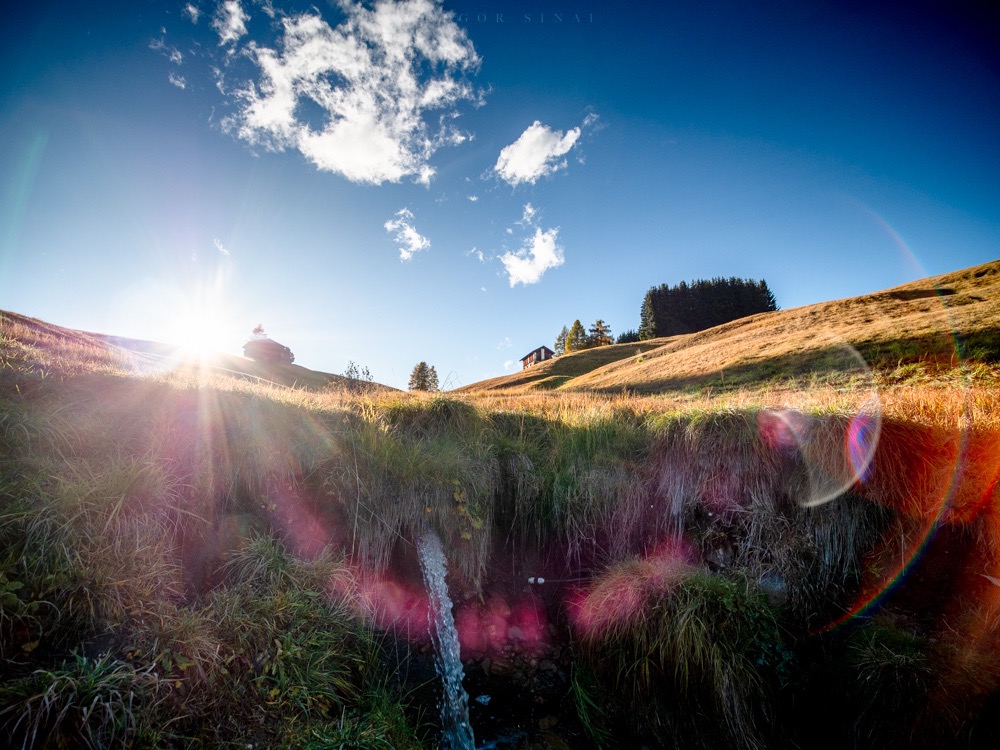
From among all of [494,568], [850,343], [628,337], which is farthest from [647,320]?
[494,568]

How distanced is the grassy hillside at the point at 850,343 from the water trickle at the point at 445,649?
1297 cm

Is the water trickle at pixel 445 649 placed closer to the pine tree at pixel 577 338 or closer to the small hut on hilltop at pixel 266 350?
the small hut on hilltop at pixel 266 350

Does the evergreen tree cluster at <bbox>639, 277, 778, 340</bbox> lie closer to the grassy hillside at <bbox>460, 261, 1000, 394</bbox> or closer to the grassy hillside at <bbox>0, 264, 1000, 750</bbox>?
the grassy hillside at <bbox>460, 261, 1000, 394</bbox>

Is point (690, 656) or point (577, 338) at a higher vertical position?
point (577, 338)

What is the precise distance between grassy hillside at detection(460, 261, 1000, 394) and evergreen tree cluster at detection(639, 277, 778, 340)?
1456 inches

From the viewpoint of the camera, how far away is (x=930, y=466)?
5.11 metres

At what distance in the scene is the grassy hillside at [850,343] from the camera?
54.9 feet

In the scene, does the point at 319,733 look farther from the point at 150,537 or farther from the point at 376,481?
the point at 376,481

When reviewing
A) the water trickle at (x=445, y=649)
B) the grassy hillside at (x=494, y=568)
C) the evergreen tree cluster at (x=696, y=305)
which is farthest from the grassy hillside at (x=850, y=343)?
the evergreen tree cluster at (x=696, y=305)

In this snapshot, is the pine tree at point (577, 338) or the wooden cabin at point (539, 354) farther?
the wooden cabin at point (539, 354)

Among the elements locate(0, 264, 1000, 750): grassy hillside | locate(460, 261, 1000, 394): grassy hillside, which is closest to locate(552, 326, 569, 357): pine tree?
locate(460, 261, 1000, 394): grassy hillside

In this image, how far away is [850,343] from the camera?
67.1 feet

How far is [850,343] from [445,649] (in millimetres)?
24457

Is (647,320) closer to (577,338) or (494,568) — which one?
(577,338)
